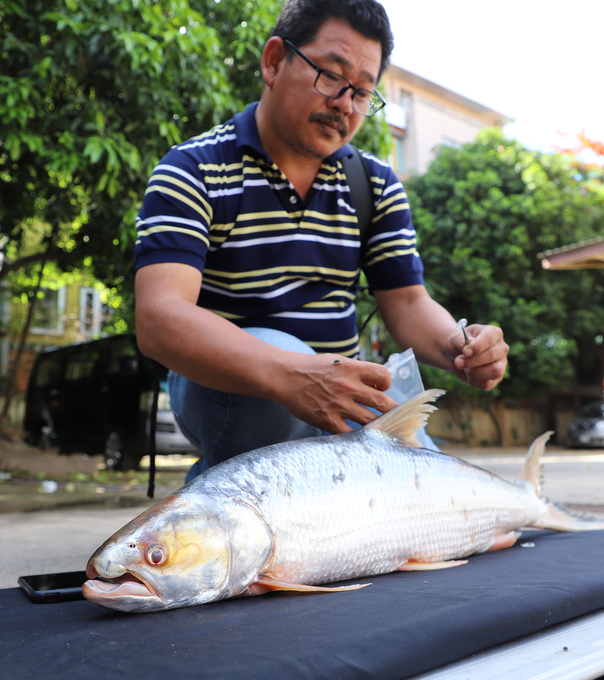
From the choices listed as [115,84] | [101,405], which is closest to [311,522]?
[115,84]

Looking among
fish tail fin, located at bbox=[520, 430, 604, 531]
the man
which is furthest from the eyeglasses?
fish tail fin, located at bbox=[520, 430, 604, 531]

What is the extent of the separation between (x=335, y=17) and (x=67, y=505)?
4123 mm

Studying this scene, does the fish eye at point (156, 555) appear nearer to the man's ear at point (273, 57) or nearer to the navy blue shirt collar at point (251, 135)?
the navy blue shirt collar at point (251, 135)

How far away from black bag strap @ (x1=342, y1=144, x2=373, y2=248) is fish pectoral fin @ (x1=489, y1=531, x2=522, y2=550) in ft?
3.67

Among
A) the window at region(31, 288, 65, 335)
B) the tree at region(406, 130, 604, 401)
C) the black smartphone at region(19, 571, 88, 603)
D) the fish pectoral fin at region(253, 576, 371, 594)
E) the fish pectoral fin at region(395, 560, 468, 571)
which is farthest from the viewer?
the window at region(31, 288, 65, 335)

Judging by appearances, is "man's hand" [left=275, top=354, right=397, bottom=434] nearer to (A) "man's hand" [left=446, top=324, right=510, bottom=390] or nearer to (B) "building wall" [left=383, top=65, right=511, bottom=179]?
(A) "man's hand" [left=446, top=324, right=510, bottom=390]

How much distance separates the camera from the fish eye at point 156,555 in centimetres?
→ 106

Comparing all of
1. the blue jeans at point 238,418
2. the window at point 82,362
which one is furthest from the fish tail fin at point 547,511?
the window at point 82,362

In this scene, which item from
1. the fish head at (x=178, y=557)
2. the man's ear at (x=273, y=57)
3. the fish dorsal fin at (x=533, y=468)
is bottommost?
the fish head at (x=178, y=557)

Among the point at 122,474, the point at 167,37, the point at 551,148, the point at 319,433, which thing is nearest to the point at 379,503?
the point at 319,433

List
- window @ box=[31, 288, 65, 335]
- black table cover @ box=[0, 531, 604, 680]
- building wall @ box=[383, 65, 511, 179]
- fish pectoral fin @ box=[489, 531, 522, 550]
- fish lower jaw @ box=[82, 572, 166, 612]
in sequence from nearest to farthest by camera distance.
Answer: black table cover @ box=[0, 531, 604, 680], fish lower jaw @ box=[82, 572, 166, 612], fish pectoral fin @ box=[489, 531, 522, 550], window @ box=[31, 288, 65, 335], building wall @ box=[383, 65, 511, 179]

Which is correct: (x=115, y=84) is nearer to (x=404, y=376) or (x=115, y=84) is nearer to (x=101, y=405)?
(x=404, y=376)

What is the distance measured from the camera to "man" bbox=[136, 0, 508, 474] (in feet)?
5.28

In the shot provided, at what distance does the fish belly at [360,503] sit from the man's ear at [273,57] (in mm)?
1236
